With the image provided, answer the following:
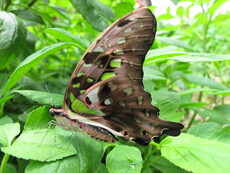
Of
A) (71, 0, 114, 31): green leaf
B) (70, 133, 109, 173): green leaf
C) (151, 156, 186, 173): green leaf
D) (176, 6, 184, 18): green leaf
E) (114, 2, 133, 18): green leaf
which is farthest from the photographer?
(176, 6, 184, 18): green leaf

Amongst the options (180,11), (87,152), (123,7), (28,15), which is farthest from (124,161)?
(180,11)

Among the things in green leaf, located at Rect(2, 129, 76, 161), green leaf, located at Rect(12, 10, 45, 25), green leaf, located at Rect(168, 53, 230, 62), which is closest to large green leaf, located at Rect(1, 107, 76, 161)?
green leaf, located at Rect(2, 129, 76, 161)

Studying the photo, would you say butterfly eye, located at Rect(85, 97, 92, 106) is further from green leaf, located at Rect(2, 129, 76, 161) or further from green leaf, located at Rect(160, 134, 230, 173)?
green leaf, located at Rect(160, 134, 230, 173)

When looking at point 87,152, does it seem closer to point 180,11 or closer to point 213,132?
point 213,132

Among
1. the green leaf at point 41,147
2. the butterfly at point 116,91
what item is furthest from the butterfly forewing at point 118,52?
the green leaf at point 41,147

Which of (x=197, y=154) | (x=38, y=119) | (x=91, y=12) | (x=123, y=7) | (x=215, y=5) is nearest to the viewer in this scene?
(x=197, y=154)

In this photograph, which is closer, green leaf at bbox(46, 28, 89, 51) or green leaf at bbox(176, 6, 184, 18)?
green leaf at bbox(46, 28, 89, 51)
